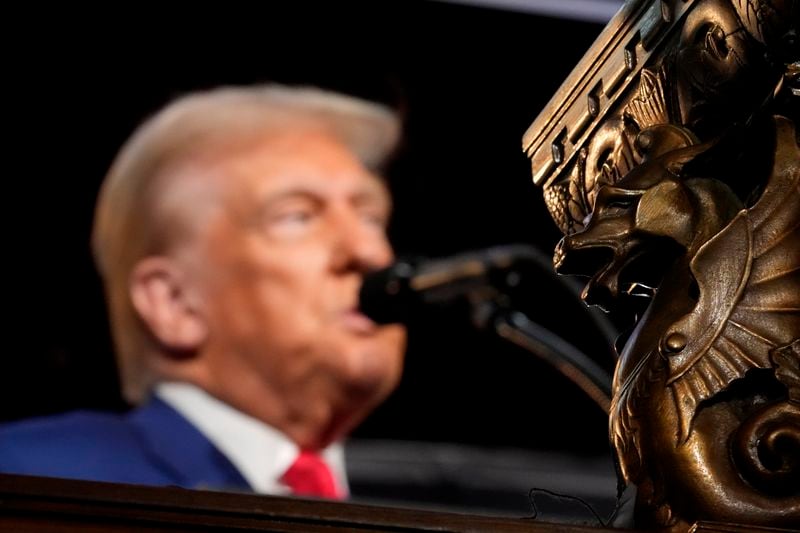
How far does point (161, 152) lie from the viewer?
13.9 feet

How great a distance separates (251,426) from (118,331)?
1.89 ft

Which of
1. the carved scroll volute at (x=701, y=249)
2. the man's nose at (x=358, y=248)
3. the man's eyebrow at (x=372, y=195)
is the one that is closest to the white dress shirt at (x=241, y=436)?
the man's nose at (x=358, y=248)

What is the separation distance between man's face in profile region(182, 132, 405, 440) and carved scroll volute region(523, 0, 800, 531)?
108 inches

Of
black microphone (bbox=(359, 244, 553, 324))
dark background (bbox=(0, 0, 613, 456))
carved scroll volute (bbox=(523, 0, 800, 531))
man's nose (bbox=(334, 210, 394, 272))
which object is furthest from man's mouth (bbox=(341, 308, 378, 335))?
carved scroll volute (bbox=(523, 0, 800, 531))

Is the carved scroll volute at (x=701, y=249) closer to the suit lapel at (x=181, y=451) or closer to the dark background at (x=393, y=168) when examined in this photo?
the suit lapel at (x=181, y=451)

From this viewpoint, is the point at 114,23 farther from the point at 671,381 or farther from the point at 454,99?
the point at 671,381

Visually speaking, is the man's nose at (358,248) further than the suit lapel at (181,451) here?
Yes

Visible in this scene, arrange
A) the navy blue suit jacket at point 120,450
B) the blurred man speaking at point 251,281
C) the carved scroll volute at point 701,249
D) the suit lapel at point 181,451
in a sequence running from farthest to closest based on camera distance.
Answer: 1. the blurred man speaking at point 251,281
2. the suit lapel at point 181,451
3. the navy blue suit jacket at point 120,450
4. the carved scroll volute at point 701,249

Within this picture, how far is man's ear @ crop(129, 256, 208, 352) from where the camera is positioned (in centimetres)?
395

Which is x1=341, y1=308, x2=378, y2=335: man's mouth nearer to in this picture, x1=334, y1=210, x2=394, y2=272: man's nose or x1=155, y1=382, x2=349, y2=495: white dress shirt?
x1=334, y1=210, x2=394, y2=272: man's nose

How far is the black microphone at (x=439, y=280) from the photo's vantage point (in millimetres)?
2637

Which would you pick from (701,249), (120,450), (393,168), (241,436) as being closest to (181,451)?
(120,450)

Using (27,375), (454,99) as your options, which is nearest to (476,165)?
(454,99)

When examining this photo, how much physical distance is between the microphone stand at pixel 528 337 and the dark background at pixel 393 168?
1532 mm
